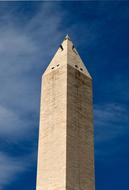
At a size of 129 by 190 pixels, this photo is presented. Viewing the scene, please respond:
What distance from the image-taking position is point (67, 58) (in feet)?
91.0

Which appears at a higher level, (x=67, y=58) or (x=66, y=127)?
(x=67, y=58)

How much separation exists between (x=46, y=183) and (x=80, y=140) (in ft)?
10.3

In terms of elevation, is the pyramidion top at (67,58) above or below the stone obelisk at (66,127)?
above

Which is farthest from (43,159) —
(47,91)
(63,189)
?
(47,91)

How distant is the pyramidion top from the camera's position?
27906 mm

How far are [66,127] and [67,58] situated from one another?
4989mm

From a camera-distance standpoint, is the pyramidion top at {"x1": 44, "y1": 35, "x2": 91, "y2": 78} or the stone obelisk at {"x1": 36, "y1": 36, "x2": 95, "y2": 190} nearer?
the stone obelisk at {"x1": 36, "y1": 36, "x2": 95, "y2": 190}

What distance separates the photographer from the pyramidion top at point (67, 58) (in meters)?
27.9

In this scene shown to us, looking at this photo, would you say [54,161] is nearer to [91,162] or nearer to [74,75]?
[91,162]

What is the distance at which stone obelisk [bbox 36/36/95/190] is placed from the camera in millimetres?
24125

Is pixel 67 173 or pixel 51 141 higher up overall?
pixel 51 141

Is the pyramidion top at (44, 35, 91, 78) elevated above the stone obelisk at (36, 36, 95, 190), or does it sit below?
above

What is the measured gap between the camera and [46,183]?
959 inches

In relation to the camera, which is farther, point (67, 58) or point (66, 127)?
point (67, 58)
